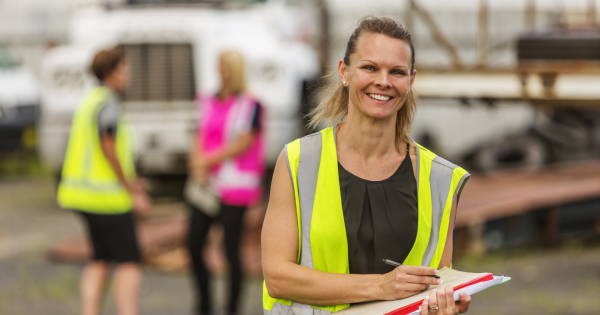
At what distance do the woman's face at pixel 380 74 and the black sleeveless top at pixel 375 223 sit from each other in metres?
0.21

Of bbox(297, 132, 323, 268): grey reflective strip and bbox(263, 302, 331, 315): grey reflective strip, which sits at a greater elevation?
bbox(297, 132, 323, 268): grey reflective strip

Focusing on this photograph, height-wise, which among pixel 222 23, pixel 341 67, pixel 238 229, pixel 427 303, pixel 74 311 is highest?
pixel 222 23

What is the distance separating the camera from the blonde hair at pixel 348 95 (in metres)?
2.04

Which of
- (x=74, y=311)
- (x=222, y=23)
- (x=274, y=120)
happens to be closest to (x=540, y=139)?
(x=274, y=120)

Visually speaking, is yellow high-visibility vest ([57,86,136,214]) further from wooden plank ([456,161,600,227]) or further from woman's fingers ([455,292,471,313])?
wooden plank ([456,161,600,227])

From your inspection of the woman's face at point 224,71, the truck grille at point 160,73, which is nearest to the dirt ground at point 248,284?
the woman's face at point 224,71

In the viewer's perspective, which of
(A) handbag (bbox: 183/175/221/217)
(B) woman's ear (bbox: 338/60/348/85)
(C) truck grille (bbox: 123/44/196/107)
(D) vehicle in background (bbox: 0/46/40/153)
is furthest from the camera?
(D) vehicle in background (bbox: 0/46/40/153)

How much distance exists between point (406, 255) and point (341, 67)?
0.60 metres

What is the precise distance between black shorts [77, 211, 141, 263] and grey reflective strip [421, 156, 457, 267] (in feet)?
9.63

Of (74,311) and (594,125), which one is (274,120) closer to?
(74,311)

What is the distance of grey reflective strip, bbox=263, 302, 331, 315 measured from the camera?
203cm

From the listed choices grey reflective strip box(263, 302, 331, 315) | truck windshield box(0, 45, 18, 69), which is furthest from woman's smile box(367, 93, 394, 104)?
truck windshield box(0, 45, 18, 69)

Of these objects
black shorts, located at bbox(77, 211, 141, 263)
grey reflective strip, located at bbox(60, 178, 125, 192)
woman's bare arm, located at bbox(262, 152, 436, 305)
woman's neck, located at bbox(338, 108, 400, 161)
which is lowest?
black shorts, located at bbox(77, 211, 141, 263)

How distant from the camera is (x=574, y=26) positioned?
27.7ft
